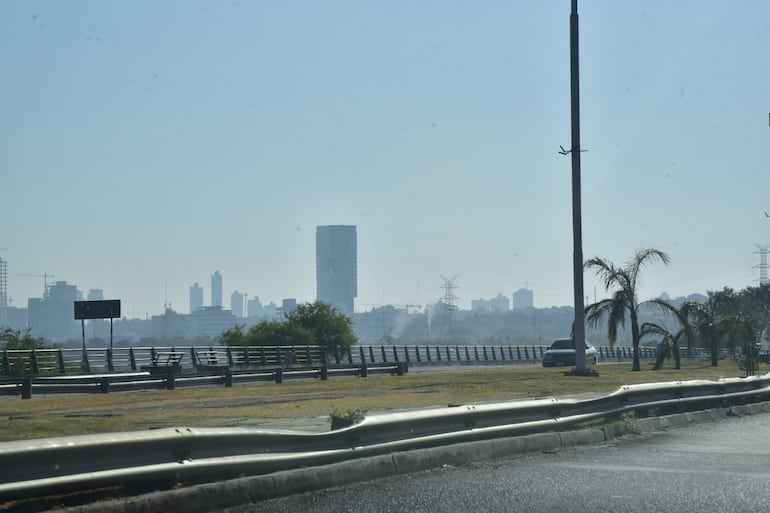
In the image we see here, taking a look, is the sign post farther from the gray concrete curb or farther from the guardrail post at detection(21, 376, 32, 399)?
the gray concrete curb

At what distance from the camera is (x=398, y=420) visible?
11.4 m

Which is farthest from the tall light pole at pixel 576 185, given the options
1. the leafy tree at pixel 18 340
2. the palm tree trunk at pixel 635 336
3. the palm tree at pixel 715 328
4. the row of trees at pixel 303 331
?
the row of trees at pixel 303 331

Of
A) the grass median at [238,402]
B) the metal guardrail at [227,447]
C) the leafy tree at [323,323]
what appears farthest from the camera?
the leafy tree at [323,323]

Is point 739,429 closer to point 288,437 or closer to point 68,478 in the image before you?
point 288,437

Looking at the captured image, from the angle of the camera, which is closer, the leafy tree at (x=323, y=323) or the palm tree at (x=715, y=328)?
the palm tree at (x=715, y=328)

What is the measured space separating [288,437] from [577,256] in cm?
2298

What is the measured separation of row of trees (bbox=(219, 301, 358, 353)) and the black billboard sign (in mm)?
13876

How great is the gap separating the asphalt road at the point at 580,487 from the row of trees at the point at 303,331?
188 ft

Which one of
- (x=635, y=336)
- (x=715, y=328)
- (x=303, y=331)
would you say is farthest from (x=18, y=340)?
(x=715, y=328)

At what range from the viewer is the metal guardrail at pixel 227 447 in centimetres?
787

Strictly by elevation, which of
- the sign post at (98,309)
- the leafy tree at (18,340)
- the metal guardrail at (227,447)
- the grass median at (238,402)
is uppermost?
the sign post at (98,309)

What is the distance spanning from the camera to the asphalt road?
28.9ft

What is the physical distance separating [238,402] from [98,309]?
118ft

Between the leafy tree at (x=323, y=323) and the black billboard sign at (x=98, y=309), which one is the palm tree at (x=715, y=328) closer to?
the black billboard sign at (x=98, y=309)
